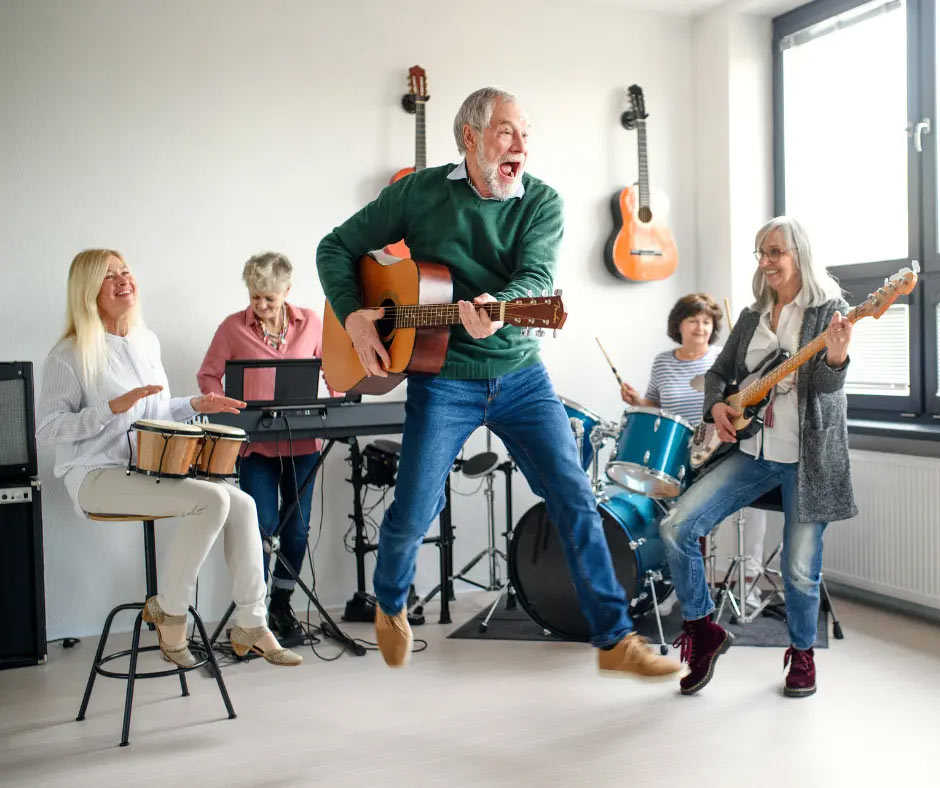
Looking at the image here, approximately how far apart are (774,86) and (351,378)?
366cm

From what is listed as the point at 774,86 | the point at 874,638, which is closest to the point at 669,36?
the point at 774,86

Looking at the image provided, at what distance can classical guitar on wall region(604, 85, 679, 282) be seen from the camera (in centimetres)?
513

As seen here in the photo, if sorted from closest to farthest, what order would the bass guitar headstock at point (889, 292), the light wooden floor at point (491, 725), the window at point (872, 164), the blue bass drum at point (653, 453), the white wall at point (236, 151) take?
1. the light wooden floor at point (491, 725)
2. the bass guitar headstock at point (889, 292)
3. the blue bass drum at point (653, 453)
4. the white wall at point (236, 151)
5. the window at point (872, 164)

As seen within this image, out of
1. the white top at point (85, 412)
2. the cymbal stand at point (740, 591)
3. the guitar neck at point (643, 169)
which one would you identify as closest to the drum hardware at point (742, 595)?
the cymbal stand at point (740, 591)

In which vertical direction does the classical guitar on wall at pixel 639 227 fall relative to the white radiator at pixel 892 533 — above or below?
above

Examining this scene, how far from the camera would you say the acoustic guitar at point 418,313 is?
2174 mm

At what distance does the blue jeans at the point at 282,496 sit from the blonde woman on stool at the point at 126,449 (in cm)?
76

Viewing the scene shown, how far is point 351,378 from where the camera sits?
2797mm

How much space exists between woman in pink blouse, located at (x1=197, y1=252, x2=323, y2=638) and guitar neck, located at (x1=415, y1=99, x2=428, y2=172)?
0.92 meters

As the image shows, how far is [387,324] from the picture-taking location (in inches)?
101

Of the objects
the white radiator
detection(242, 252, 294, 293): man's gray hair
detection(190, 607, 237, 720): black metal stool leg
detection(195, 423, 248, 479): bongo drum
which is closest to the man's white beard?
detection(195, 423, 248, 479): bongo drum

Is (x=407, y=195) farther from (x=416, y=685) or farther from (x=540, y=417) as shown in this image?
(x=416, y=685)

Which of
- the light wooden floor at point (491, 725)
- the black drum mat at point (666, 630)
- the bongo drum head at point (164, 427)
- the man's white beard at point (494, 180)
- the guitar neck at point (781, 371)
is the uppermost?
the man's white beard at point (494, 180)

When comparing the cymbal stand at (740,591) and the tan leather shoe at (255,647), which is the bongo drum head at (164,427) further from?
the cymbal stand at (740,591)
